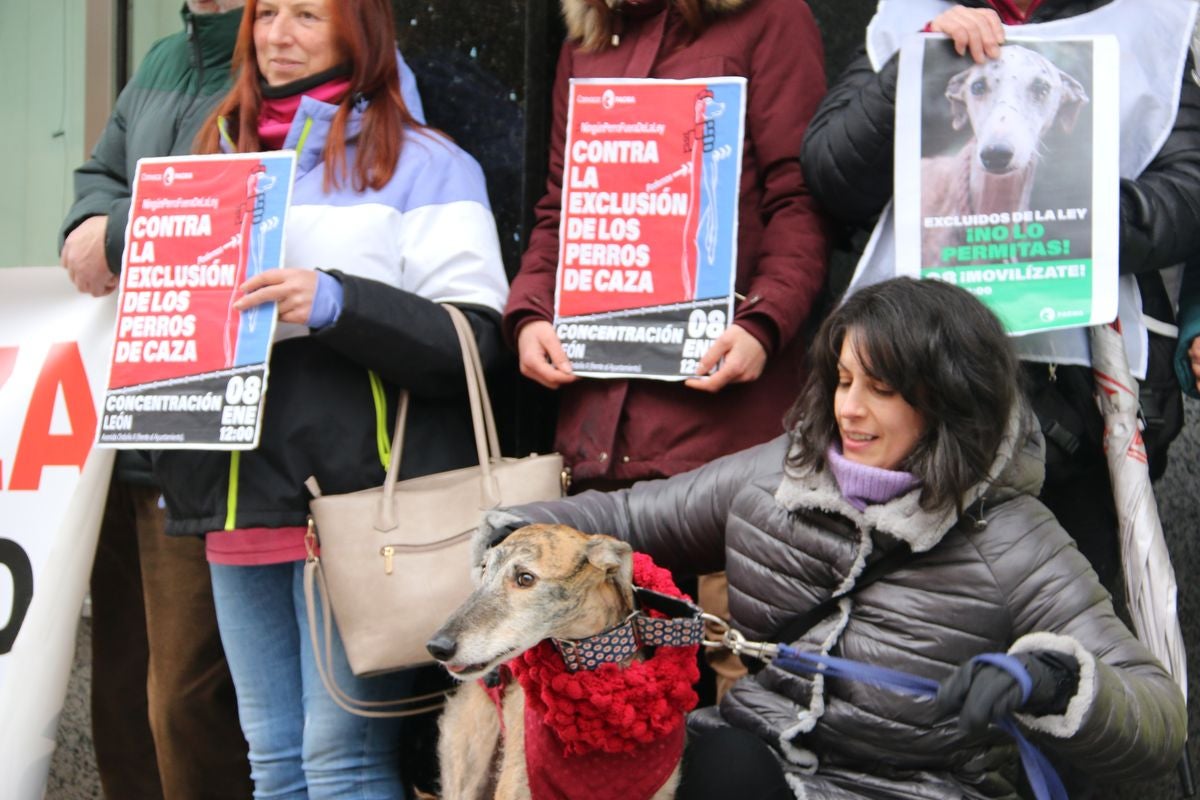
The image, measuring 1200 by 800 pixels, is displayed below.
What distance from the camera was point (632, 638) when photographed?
2842mm

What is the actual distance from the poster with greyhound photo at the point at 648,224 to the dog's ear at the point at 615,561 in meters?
0.78

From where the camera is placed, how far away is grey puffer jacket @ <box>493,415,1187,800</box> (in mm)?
2832

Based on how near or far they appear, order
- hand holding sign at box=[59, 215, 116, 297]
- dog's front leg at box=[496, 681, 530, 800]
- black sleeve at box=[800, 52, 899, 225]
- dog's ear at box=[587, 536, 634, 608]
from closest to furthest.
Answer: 1. dog's ear at box=[587, 536, 634, 608]
2. dog's front leg at box=[496, 681, 530, 800]
3. black sleeve at box=[800, 52, 899, 225]
4. hand holding sign at box=[59, 215, 116, 297]

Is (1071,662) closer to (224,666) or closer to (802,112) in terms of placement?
(802,112)

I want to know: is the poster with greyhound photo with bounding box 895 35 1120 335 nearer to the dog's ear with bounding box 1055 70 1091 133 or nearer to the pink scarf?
the dog's ear with bounding box 1055 70 1091 133

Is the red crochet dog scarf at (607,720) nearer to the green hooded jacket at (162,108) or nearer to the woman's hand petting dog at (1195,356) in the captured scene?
the woman's hand petting dog at (1195,356)

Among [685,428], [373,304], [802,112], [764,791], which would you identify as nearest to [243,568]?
[373,304]

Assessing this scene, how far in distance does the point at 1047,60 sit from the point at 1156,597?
1216mm

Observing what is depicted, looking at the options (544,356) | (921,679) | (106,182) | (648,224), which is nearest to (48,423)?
(106,182)

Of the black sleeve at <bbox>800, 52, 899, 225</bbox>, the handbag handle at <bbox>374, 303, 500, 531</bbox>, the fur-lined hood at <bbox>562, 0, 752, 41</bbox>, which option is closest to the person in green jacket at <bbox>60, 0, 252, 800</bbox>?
the handbag handle at <bbox>374, 303, 500, 531</bbox>

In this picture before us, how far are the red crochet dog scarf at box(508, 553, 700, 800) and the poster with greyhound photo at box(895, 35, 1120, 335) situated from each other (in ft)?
3.39

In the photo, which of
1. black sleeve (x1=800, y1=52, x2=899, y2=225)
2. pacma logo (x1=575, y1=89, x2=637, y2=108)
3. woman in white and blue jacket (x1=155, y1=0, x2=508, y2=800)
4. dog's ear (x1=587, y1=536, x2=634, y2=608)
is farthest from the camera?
pacma logo (x1=575, y1=89, x2=637, y2=108)

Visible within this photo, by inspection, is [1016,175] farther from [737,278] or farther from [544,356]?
[544,356]

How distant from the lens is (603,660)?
2.81 metres
